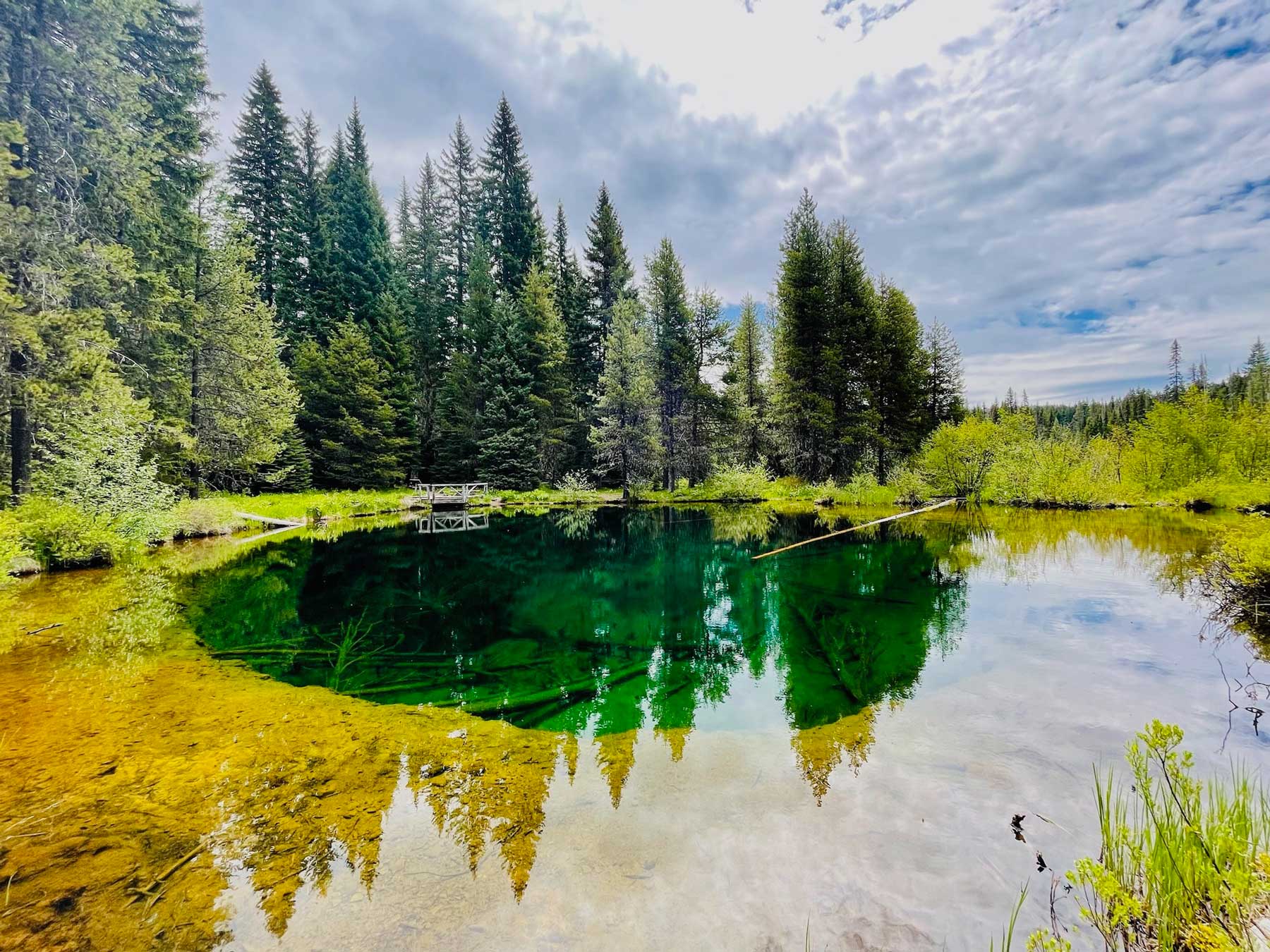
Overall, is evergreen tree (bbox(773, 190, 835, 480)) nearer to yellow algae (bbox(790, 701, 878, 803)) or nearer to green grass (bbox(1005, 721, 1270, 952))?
yellow algae (bbox(790, 701, 878, 803))

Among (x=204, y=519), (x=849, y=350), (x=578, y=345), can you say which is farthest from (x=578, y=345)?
(x=204, y=519)

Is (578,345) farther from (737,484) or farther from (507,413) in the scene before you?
(737,484)

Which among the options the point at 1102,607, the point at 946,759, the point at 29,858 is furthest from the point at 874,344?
the point at 29,858

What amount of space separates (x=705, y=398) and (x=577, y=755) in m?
27.6

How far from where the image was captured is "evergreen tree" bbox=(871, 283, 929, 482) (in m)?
31.2

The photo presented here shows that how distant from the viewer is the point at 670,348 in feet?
100

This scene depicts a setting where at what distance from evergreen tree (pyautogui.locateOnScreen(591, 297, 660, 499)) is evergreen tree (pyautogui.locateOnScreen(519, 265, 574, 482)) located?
397cm

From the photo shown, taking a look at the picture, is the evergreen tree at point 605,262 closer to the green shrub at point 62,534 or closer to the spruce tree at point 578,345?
the spruce tree at point 578,345

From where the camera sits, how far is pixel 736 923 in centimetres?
263

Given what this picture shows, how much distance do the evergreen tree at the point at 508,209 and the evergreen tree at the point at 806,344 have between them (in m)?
18.8

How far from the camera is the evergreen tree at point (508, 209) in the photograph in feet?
127

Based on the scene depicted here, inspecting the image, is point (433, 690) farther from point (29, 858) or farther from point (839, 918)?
point (839, 918)

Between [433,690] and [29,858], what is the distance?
3.13 m

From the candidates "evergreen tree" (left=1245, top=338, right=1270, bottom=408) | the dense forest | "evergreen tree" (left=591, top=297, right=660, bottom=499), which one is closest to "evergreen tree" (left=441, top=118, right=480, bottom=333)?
the dense forest
